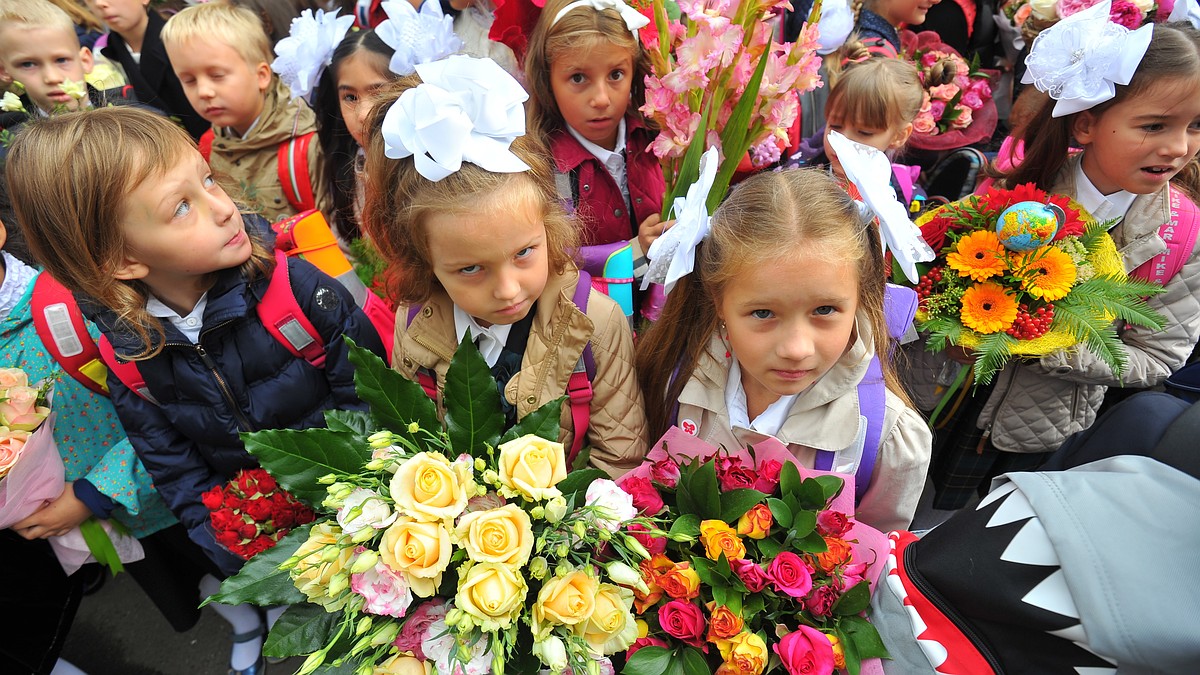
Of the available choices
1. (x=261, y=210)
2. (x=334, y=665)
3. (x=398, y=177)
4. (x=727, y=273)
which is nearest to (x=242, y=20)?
(x=261, y=210)

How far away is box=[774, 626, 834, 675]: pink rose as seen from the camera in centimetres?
97

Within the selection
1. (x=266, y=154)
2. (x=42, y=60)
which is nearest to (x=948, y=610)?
(x=266, y=154)

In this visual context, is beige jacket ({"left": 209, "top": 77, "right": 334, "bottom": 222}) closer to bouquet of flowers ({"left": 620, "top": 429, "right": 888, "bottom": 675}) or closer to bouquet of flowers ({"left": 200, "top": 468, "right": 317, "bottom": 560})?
bouquet of flowers ({"left": 200, "top": 468, "right": 317, "bottom": 560})

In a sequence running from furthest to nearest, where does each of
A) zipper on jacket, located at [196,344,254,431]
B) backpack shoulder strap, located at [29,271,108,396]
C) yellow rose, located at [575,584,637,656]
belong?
backpack shoulder strap, located at [29,271,108,396], zipper on jacket, located at [196,344,254,431], yellow rose, located at [575,584,637,656]

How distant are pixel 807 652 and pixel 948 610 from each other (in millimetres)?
231

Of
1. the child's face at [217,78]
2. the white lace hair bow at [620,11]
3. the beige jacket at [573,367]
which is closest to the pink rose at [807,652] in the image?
the beige jacket at [573,367]

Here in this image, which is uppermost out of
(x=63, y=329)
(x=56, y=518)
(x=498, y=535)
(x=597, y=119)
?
(x=597, y=119)

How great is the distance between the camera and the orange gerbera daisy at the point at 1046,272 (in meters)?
1.76

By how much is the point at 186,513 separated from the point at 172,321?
62 centimetres

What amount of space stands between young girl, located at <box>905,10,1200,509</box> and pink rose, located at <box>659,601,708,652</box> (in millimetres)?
1474

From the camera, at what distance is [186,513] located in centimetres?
186

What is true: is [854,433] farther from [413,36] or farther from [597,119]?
[413,36]

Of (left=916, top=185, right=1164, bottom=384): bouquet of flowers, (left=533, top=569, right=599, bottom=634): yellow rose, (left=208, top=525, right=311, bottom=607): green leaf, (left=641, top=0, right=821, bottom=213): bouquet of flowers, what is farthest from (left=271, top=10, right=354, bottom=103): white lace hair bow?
(left=916, top=185, right=1164, bottom=384): bouquet of flowers

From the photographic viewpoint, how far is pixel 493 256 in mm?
1376
